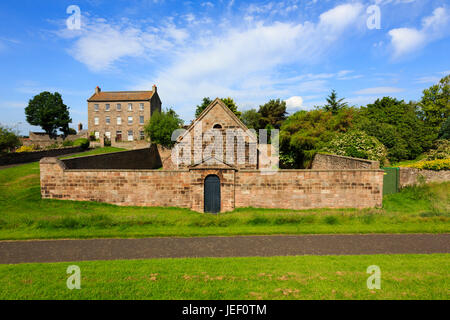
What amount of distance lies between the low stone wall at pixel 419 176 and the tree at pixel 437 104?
32.5 metres

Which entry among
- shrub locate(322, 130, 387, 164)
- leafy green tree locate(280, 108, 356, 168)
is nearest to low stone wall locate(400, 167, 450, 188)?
shrub locate(322, 130, 387, 164)

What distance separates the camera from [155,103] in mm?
57250

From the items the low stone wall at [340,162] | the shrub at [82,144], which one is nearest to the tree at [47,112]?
the shrub at [82,144]

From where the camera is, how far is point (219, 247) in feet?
31.1

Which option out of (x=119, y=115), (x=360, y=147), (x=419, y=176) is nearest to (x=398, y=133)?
(x=360, y=147)

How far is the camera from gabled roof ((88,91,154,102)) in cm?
5350

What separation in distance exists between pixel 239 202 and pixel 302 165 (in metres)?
16.5

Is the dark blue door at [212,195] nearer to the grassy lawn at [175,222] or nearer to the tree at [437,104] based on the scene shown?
the grassy lawn at [175,222]

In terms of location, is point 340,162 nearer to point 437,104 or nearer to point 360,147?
point 360,147

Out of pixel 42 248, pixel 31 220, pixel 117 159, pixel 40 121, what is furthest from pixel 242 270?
pixel 40 121

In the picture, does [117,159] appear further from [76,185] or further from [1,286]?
[1,286]

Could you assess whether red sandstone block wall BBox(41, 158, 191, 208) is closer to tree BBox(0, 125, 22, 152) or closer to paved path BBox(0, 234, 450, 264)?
paved path BBox(0, 234, 450, 264)

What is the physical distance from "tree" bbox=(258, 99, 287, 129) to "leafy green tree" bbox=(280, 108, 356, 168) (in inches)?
956
